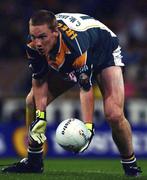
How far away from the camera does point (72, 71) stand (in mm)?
8656

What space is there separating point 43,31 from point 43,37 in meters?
0.07

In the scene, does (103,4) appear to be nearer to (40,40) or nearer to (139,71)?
(139,71)

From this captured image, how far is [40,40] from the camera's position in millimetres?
8406

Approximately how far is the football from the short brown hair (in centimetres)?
106

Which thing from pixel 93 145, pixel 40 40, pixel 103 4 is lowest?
pixel 93 145

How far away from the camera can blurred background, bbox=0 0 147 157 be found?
16.5 meters

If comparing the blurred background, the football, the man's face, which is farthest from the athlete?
the blurred background

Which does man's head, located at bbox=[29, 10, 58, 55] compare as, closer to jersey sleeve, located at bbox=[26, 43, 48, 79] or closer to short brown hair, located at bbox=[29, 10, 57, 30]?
short brown hair, located at bbox=[29, 10, 57, 30]

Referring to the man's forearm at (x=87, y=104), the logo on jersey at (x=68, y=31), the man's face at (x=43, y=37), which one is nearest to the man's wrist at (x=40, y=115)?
the man's forearm at (x=87, y=104)

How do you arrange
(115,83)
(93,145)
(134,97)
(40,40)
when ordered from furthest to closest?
(134,97) < (93,145) < (115,83) < (40,40)

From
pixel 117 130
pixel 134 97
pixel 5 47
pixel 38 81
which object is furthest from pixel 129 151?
pixel 5 47

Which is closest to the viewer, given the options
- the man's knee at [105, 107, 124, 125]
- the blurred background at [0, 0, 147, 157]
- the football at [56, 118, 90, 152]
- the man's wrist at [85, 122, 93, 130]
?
the football at [56, 118, 90, 152]

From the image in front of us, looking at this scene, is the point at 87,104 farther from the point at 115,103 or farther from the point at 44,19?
the point at 44,19

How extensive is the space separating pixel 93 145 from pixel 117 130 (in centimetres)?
752
